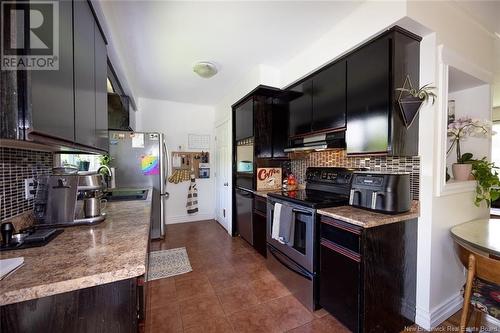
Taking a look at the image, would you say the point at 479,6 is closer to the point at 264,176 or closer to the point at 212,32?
the point at 212,32

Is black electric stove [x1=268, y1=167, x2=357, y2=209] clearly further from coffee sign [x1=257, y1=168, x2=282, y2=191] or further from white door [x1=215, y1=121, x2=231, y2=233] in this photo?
white door [x1=215, y1=121, x2=231, y2=233]

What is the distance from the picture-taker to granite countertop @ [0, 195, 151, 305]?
62 centimetres

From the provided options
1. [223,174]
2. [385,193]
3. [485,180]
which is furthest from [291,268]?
[223,174]

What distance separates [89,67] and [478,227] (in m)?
3.09

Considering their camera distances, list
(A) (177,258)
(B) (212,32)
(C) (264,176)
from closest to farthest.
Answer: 1. (B) (212,32)
2. (A) (177,258)
3. (C) (264,176)

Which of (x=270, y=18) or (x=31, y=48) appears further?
(x=270, y=18)

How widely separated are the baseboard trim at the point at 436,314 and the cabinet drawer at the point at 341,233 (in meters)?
0.88

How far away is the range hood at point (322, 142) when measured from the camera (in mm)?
2025

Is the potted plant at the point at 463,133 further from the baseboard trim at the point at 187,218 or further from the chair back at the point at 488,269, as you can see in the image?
the baseboard trim at the point at 187,218

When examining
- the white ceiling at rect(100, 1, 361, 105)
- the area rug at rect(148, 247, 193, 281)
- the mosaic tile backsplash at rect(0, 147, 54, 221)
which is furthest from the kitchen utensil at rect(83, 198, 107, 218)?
the white ceiling at rect(100, 1, 361, 105)

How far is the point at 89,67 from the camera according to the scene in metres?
1.22

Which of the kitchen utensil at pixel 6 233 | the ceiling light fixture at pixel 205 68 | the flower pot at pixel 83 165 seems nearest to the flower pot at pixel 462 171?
the ceiling light fixture at pixel 205 68

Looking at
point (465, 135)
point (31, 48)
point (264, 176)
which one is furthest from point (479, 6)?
point (31, 48)

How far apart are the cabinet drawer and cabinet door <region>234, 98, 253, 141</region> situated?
65.9 inches
